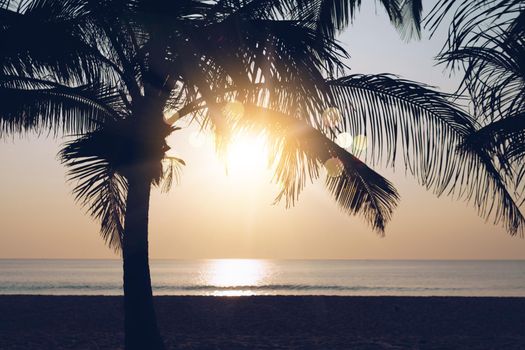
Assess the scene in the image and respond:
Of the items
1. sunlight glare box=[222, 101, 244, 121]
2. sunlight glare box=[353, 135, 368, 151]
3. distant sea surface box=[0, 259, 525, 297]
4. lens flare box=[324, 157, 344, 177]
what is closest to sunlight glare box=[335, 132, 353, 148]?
sunlight glare box=[353, 135, 368, 151]

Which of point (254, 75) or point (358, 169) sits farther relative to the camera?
point (358, 169)

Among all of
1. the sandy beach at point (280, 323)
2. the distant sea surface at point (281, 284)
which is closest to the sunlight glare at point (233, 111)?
the sandy beach at point (280, 323)

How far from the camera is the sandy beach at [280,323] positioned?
11.6 m

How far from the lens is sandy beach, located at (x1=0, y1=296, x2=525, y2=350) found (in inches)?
457

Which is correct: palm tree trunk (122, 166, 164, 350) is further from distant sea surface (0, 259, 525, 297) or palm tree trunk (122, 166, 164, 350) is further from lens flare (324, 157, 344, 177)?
distant sea surface (0, 259, 525, 297)

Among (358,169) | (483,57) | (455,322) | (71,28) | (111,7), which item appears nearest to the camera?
(483,57)

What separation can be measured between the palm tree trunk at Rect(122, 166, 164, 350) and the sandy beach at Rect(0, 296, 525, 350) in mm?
2631

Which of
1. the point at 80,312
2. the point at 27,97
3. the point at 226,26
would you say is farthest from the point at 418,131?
the point at 80,312

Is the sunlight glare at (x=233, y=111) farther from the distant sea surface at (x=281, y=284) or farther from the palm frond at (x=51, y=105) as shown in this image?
the distant sea surface at (x=281, y=284)

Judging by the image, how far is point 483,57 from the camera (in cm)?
446

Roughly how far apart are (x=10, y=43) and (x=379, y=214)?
15.7 feet

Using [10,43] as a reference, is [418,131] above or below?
below

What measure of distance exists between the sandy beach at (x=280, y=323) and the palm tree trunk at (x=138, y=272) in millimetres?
2631

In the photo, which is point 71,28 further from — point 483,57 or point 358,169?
point 483,57
